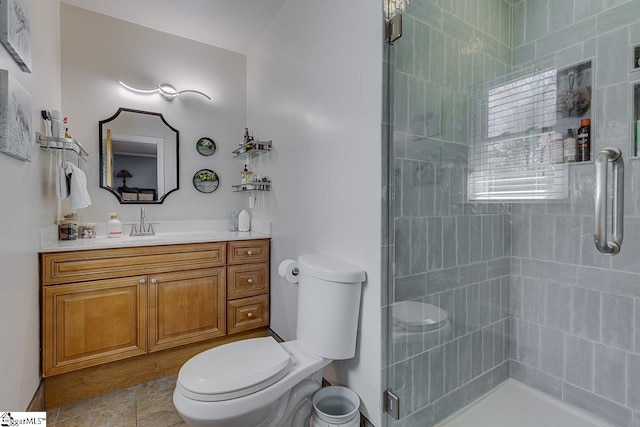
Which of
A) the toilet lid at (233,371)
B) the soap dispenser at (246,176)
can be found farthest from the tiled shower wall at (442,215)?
the soap dispenser at (246,176)

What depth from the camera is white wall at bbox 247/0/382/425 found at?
1.35 metres

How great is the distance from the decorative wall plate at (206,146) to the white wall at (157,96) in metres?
0.04

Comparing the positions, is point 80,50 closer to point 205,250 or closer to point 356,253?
point 205,250

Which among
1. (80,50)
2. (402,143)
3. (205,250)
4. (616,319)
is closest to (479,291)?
(616,319)

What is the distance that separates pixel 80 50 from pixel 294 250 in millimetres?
2169

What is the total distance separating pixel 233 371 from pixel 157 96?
88.9 inches

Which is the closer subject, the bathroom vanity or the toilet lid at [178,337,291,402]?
the toilet lid at [178,337,291,402]

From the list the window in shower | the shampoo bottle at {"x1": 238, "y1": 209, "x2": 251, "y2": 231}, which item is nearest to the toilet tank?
the window in shower

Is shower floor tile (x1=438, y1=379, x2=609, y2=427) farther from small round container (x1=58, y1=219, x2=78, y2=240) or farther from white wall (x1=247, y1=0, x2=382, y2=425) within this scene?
small round container (x1=58, y1=219, x2=78, y2=240)

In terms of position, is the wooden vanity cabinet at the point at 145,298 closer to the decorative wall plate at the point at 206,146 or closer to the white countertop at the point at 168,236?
the white countertop at the point at 168,236

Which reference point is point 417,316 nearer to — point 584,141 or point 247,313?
point 584,141

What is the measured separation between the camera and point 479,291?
1.62 m

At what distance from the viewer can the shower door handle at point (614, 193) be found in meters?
1.26

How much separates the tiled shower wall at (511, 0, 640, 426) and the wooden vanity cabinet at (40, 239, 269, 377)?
5.83 ft
